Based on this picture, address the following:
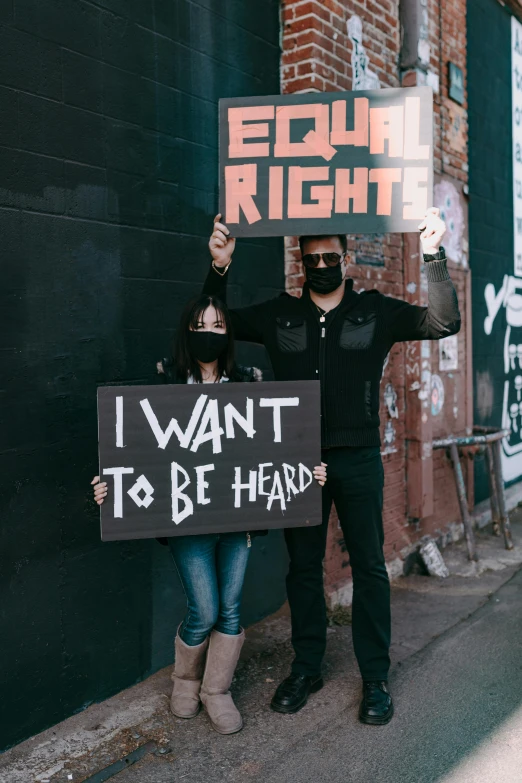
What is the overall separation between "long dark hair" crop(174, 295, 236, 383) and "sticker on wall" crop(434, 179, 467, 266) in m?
3.29

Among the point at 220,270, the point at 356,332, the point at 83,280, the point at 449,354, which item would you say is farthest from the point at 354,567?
the point at 449,354

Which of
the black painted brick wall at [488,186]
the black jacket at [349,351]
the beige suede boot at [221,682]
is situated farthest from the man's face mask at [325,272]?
the black painted brick wall at [488,186]

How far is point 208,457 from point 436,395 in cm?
332

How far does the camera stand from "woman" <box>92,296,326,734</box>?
9.64 feet

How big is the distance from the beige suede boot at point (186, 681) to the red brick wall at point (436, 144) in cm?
Answer: 137

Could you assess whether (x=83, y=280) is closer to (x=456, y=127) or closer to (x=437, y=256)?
(x=437, y=256)

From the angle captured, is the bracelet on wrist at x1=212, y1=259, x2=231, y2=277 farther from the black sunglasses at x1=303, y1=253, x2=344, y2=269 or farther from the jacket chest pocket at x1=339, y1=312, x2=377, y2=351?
the jacket chest pocket at x1=339, y1=312, x2=377, y2=351

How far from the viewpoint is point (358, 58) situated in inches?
182

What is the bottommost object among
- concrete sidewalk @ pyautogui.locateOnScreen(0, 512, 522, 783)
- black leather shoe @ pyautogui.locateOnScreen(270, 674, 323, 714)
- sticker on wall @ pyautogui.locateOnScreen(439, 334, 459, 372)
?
concrete sidewalk @ pyautogui.locateOnScreen(0, 512, 522, 783)

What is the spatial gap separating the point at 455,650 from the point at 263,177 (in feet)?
9.06

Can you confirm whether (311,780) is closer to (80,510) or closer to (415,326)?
(80,510)

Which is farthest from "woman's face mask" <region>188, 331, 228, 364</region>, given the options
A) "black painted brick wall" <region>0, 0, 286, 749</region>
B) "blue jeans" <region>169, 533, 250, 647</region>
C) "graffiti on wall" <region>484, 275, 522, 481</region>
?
"graffiti on wall" <region>484, 275, 522, 481</region>

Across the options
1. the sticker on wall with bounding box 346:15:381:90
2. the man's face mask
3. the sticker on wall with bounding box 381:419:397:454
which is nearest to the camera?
the man's face mask

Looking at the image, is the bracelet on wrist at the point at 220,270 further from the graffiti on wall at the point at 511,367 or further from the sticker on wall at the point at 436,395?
the graffiti on wall at the point at 511,367
